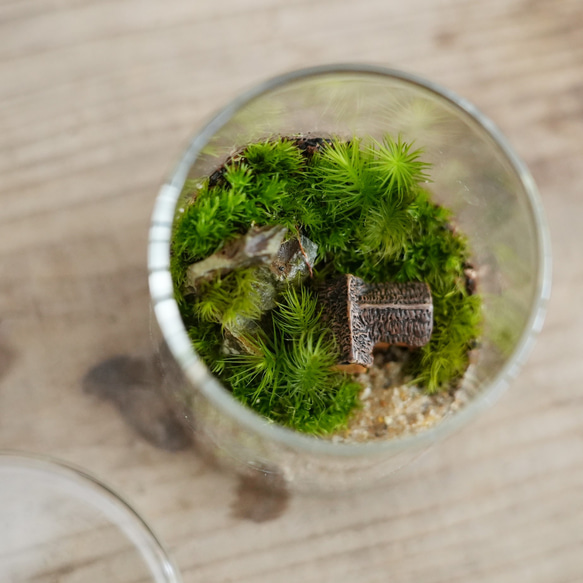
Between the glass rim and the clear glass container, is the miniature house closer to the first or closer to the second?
the glass rim

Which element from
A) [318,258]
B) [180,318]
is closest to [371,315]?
[318,258]

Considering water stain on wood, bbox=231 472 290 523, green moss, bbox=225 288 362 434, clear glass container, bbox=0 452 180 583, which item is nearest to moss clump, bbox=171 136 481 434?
green moss, bbox=225 288 362 434

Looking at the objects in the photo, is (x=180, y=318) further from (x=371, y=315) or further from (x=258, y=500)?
(x=258, y=500)

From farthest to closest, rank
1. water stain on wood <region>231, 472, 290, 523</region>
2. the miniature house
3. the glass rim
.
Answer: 1. water stain on wood <region>231, 472, 290, 523</region>
2. the miniature house
3. the glass rim

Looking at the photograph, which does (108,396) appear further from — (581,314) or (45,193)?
(581,314)

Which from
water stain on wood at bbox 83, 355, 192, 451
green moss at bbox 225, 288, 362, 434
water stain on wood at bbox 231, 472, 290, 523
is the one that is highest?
water stain on wood at bbox 83, 355, 192, 451

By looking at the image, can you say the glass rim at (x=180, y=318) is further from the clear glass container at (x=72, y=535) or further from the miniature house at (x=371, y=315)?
the clear glass container at (x=72, y=535)
